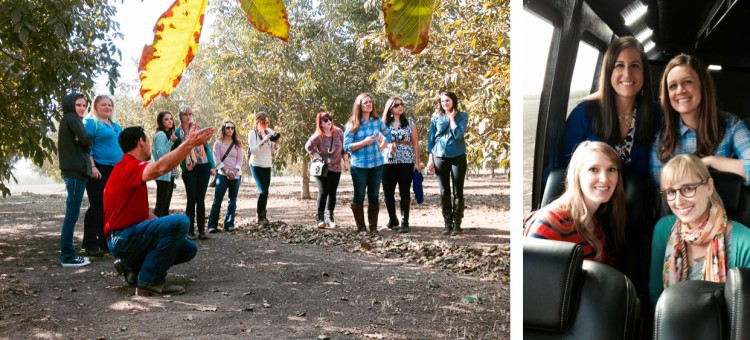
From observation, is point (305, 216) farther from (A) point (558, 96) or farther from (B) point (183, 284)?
(A) point (558, 96)

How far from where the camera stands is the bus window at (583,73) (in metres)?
0.61

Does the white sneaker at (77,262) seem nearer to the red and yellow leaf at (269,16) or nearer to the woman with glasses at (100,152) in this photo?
the woman with glasses at (100,152)

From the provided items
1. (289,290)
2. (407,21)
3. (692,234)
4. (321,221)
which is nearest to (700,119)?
(692,234)

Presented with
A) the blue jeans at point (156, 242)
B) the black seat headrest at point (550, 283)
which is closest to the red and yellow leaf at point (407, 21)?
the black seat headrest at point (550, 283)

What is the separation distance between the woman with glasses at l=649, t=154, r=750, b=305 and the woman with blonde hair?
0.13ft

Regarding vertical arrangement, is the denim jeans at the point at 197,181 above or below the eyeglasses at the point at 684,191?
below

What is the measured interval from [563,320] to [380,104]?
373 centimetres

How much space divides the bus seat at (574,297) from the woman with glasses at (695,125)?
0.37 ft

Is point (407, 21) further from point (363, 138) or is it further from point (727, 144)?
point (363, 138)

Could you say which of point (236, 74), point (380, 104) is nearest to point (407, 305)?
point (380, 104)

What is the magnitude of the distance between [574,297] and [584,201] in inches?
3.8

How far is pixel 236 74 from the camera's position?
4.34 m

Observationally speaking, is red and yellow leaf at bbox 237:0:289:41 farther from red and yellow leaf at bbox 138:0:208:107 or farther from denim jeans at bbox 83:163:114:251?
denim jeans at bbox 83:163:114:251

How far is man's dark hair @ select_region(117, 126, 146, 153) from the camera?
1.69 metres
